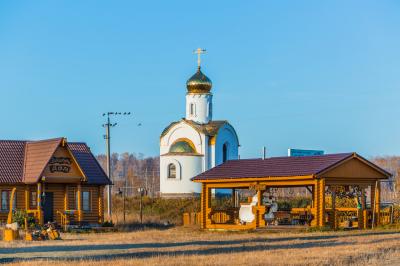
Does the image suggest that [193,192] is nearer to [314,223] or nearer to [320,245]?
[314,223]

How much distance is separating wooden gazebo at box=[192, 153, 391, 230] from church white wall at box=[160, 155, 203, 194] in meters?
21.7

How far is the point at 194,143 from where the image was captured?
69.5 metres

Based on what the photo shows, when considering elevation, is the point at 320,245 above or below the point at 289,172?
below

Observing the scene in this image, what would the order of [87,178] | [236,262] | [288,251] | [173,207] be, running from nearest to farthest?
[236,262], [288,251], [87,178], [173,207]

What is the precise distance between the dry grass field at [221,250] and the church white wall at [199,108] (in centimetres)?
3377

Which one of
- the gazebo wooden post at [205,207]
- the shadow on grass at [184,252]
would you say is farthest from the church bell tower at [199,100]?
the shadow on grass at [184,252]

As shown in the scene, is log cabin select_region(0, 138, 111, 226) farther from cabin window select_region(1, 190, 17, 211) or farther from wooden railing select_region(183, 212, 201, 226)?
wooden railing select_region(183, 212, 201, 226)

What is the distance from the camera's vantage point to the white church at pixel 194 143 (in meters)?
67.8

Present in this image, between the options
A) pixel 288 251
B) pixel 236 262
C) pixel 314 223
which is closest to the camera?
pixel 236 262

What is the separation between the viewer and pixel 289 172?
4094cm

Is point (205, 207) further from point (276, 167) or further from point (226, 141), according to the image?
point (226, 141)

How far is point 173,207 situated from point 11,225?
94.2ft

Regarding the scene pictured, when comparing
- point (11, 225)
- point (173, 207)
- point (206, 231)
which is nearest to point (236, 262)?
point (11, 225)

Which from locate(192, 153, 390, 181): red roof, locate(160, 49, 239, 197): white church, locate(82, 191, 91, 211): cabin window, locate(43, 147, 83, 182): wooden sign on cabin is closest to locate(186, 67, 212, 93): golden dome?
locate(160, 49, 239, 197): white church
